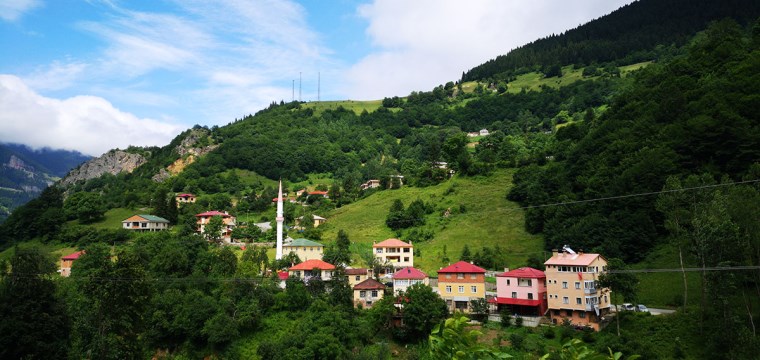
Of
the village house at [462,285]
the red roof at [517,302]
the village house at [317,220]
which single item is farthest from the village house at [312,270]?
the village house at [317,220]

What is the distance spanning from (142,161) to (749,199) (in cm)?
15094

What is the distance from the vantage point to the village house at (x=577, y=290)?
38.9 metres

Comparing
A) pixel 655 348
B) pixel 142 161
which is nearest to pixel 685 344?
pixel 655 348

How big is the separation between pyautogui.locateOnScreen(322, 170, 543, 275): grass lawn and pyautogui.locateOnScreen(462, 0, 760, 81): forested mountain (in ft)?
317

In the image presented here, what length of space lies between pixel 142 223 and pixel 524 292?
183ft

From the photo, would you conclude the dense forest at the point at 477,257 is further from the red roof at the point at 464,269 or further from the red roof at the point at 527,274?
the red roof at the point at 464,269

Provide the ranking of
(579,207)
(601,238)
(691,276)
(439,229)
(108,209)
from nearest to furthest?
(691,276)
(601,238)
(579,207)
(439,229)
(108,209)

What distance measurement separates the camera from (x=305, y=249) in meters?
59.3

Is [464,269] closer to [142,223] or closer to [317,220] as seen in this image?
[317,220]

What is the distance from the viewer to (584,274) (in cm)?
3938

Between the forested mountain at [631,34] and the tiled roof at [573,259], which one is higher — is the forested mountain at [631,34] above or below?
above

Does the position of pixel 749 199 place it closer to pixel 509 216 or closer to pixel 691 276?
pixel 691 276

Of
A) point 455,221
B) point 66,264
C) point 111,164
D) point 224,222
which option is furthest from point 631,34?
point 66,264

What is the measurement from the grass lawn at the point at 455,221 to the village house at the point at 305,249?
4.37 metres
